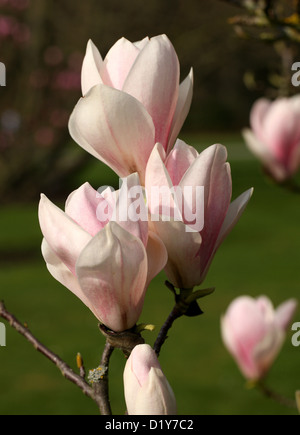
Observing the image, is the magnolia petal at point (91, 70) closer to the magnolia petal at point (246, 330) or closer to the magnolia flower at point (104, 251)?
the magnolia flower at point (104, 251)

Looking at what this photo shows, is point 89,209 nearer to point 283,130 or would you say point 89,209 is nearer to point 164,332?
point 164,332

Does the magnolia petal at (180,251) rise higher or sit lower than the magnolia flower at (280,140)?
lower

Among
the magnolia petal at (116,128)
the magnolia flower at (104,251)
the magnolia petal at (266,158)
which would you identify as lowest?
the magnolia flower at (104,251)

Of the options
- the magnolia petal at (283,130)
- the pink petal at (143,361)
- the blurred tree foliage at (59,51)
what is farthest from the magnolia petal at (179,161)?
the blurred tree foliage at (59,51)

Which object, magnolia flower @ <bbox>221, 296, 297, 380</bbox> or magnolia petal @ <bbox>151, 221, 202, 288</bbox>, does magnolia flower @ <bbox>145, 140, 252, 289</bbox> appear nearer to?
magnolia petal @ <bbox>151, 221, 202, 288</bbox>

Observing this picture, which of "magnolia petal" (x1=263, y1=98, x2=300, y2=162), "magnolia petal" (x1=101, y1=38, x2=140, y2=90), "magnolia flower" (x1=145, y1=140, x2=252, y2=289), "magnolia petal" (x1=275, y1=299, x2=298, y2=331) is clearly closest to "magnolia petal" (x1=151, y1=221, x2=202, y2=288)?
"magnolia flower" (x1=145, y1=140, x2=252, y2=289)

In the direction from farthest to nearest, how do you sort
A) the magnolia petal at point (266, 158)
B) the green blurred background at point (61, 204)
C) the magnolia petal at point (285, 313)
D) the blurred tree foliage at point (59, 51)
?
the blurred tree foliage at point (59, 51) < the green blurred background at point (61, 204) < the magnolia petal at point (266, 158) < the magnolia petal at point (285, 313)

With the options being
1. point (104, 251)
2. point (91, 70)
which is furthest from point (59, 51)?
point (104, 251)

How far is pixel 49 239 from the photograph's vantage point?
18.7 inches

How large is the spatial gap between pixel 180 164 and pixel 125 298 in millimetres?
100

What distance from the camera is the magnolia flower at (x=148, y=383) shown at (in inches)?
17.9

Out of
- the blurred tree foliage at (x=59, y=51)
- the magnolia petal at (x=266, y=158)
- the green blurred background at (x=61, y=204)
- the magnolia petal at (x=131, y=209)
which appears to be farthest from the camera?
the blurred tree foliage at (x=59, y=51)

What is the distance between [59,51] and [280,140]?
6.85 m

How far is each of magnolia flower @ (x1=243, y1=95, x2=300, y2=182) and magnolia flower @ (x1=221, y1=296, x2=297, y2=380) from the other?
342 mm
